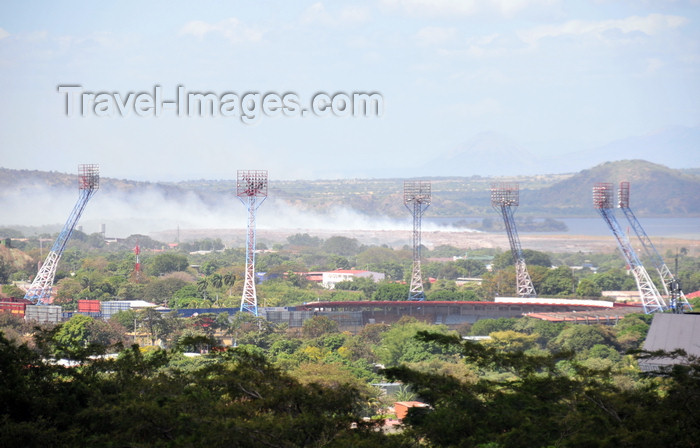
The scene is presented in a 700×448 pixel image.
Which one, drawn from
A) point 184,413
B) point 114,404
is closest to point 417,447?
point 184,413

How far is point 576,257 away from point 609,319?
290ft

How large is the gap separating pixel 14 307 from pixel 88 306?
620 cm

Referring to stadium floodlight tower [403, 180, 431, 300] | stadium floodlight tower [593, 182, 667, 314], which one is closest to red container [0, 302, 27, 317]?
stadium floodlight tower [403, 180, 431, 300]

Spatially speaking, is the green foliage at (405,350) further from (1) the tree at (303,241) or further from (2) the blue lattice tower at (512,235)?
(1) the tree at (303,241)

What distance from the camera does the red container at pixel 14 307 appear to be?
6956 centimetres

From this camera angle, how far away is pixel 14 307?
7125 cm

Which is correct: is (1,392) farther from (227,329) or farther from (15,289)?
(15,289)

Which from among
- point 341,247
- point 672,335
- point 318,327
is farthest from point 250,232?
point 341,247

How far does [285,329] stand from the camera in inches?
2478

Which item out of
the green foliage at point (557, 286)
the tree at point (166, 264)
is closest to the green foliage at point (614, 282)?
the green foliage at point (557, 286)

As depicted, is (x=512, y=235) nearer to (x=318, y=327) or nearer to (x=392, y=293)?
(x=392, y=293)

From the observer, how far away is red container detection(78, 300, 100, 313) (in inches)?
2977

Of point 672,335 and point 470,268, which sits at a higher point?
point 672,335

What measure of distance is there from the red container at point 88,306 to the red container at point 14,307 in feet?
17.4
